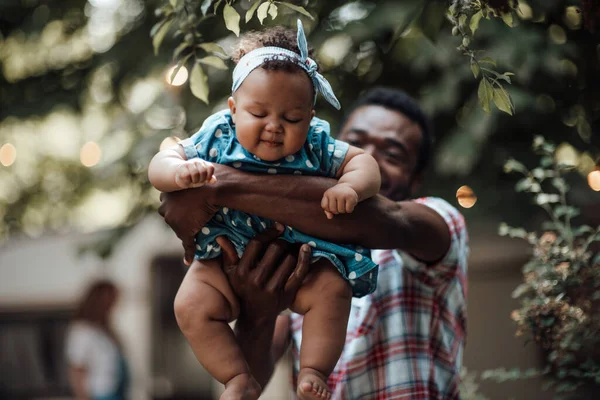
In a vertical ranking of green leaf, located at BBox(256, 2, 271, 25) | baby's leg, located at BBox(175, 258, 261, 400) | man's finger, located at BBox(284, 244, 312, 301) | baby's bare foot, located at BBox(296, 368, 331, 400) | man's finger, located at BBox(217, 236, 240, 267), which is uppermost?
green leaf, located at BBox(256, 2, 271, 25)

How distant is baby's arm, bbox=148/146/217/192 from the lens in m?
1.59

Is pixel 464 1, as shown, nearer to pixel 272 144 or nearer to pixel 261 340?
pixel 272 144

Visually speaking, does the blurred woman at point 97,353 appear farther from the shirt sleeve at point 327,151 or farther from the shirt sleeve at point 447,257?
the shirt sleeve at point 327,151

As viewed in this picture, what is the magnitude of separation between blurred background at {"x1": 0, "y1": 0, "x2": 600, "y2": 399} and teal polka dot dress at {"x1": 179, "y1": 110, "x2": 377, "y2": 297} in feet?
0.98

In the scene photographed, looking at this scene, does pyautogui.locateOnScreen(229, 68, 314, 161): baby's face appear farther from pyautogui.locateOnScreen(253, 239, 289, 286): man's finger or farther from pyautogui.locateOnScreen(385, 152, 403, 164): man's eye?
pyautogui.locateOnScreen(385, 152, 403, 164): man's eye

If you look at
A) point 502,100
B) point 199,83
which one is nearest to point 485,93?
point 502,100

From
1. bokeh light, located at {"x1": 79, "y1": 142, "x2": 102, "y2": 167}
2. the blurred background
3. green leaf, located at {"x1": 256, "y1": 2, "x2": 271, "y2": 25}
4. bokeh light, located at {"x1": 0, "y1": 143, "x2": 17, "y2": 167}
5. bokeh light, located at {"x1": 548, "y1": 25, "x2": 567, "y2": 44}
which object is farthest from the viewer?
bokeh light, located at {"x1": 0, "y1": 143, "x2": 17, "y2": 167}

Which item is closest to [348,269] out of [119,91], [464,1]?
[464,1]

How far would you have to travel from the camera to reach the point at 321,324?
1.70m

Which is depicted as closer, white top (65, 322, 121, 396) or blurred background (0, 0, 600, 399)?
blurred background (0, 0, 600, 399)

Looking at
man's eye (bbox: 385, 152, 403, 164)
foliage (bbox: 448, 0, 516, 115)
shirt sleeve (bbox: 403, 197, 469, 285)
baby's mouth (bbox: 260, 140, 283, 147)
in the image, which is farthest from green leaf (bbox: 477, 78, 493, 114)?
man's eye (bbox: 385, 152, 403, 164)

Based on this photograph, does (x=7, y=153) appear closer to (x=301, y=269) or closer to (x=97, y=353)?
(x=97, y=353)

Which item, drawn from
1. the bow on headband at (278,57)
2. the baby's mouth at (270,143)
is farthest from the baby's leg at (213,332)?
the bow on headband at (278,57)

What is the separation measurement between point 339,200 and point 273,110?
24 cm
